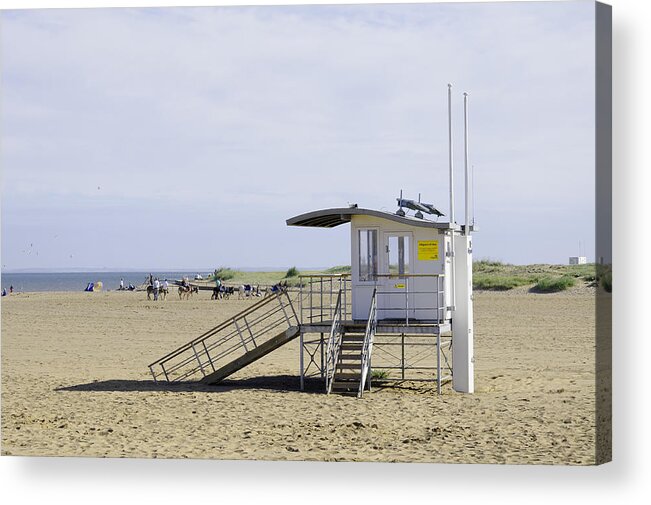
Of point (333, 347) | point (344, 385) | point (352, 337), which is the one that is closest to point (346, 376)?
point (344, 385)

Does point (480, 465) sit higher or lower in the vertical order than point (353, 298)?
lower

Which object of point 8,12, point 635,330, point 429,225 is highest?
point 8,12

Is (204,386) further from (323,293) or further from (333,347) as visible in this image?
(323,293)

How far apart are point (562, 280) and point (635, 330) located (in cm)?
4382

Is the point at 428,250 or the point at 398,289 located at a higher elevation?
the point at 428,250

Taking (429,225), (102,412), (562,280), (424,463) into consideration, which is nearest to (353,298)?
(429,225)

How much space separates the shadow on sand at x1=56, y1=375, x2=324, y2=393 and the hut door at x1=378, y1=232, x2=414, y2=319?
216 cm

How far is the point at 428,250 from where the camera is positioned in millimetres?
21234

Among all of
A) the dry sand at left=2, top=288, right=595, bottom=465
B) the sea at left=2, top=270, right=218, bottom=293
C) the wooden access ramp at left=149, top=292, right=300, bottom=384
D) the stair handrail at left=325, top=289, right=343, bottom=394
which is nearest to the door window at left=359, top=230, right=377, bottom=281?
the stair handrail at left=325, top=289, right=343, bottom=394

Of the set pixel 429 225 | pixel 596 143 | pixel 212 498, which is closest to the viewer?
pixel 596 143

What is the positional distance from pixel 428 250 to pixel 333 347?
257 centimetres

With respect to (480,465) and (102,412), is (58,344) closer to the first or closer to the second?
(102,412)

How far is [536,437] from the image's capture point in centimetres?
1659

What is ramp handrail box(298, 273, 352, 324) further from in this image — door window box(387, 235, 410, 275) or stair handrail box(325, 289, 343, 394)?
door window box(387, 235, 410, 275)
